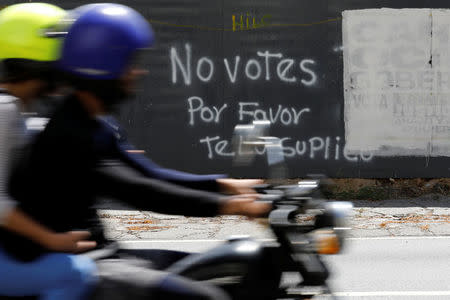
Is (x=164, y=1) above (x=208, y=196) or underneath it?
above

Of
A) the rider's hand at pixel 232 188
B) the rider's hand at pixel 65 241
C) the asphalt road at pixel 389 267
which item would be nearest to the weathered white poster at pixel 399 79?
the asphalt road at pixel 389 267

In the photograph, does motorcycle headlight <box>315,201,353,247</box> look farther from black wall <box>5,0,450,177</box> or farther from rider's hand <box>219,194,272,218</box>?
black wall <box>5,0,450,177</box>

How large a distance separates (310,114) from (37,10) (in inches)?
367

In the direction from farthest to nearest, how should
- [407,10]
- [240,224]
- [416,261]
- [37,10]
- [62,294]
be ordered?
[407,10] → [240,224] → [416,261] → [37,10] → [62,294]

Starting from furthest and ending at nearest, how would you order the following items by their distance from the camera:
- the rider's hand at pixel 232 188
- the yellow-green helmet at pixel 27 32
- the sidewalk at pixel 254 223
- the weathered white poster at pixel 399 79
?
the weathered white poster at pixel 399 79
the sidewalk at pixel 254 223
the yellow-green helmet at pixel 27 32
the rider's hand at pixel 232 188

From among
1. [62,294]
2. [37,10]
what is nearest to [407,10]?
[37,10]

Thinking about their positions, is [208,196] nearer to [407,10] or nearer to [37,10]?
[37,10]

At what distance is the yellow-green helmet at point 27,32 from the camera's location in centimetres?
296

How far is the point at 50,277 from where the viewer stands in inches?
90.5

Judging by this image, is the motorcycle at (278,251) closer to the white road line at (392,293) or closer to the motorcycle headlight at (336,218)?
the motorcycle headlight at (336,218)

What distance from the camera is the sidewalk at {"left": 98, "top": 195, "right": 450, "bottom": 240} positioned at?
8703 millimetres

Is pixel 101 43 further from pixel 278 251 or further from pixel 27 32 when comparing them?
pixel 278 251

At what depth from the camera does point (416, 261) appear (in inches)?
272

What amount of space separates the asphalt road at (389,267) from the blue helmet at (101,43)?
11.4 feet
